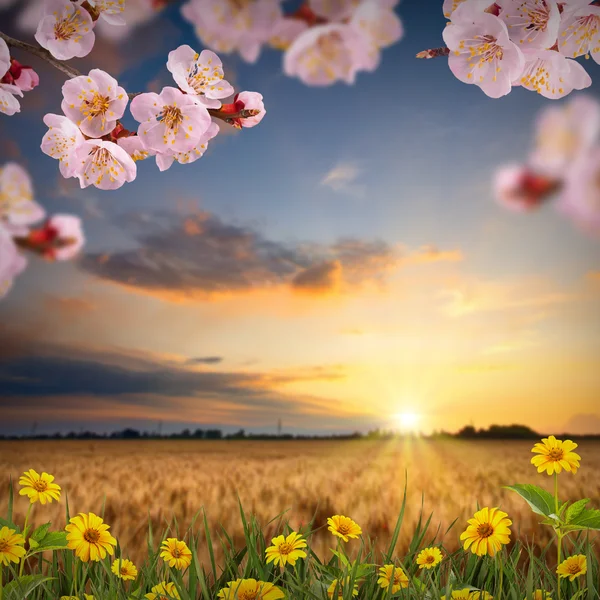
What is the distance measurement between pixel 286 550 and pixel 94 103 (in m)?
1.41

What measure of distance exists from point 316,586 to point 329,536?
938 millimetres

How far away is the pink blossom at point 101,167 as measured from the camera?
1.68m

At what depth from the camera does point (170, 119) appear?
5.62 ft

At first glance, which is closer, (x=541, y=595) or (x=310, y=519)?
(x=541, y=595)

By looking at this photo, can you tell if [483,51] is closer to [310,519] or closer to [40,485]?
[40,485]

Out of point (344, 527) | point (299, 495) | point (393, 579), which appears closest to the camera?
point (393, 579)

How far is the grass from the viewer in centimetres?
171

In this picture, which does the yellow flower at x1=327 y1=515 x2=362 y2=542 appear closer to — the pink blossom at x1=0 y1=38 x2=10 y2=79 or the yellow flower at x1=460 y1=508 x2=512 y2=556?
the yellow flower at x1=460 y1=508 x2=512 y2=556

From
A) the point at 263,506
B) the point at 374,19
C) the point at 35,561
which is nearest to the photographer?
the point at 374,19

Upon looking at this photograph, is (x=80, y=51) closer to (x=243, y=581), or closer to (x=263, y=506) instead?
(x=243, y=581)

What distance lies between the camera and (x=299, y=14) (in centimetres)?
154

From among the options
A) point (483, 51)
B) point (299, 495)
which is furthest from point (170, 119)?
point (299, 495)

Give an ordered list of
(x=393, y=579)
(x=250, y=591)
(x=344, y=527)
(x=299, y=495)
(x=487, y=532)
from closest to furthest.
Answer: (x=250, y=591), (x=393, y=579), (x=487, y=532), (x=344, y=527), (x=299, y=495)

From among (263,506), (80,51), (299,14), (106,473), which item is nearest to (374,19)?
(299,14)
